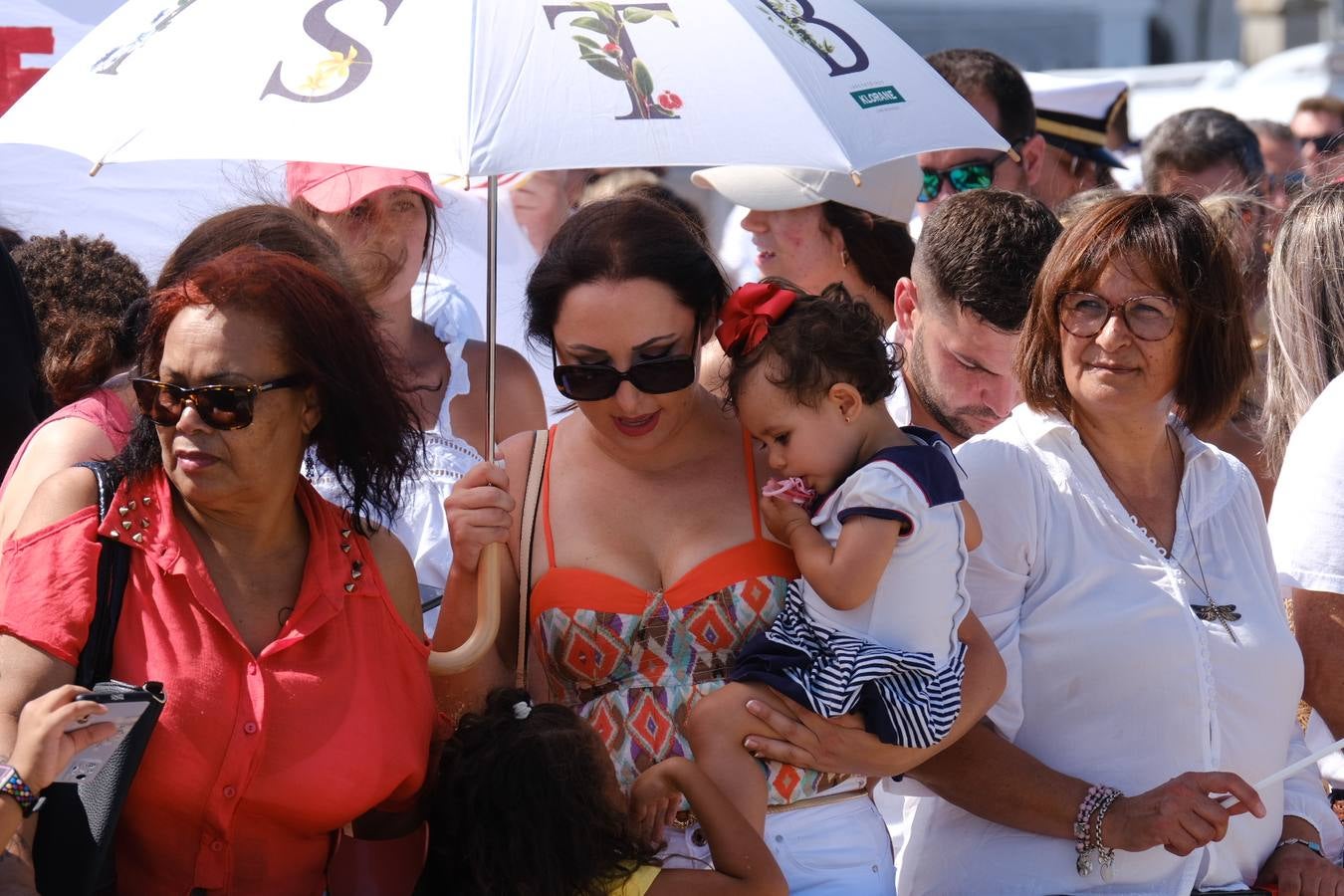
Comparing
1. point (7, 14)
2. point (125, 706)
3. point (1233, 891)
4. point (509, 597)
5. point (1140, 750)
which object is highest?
point (7, 14)

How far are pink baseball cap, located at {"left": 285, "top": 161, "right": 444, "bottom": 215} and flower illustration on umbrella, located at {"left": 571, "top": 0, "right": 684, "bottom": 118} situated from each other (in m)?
1.54

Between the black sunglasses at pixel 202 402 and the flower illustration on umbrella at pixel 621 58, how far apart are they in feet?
2.82

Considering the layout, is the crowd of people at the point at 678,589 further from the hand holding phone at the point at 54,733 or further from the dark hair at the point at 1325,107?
the dark hair at the point at 1325,107

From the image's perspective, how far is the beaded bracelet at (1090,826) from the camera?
3367mm

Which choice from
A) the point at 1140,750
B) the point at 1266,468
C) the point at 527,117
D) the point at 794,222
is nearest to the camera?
the point at 527,117

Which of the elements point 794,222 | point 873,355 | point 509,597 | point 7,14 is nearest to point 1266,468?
point 794,222

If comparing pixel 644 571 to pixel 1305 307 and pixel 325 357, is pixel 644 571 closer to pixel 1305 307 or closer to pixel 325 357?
pixel 325 357

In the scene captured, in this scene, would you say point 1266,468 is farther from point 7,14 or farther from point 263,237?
point 7,14

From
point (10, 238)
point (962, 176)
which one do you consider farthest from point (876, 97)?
point (962, 176)

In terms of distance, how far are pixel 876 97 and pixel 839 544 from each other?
0.90m

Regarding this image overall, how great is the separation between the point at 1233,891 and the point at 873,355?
1.34m

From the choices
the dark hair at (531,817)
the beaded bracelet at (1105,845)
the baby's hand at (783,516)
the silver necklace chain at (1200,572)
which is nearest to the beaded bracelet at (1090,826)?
the beaded bracelet at (1105,845)

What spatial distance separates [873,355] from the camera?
3.48 meters

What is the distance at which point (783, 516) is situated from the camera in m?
3.37
